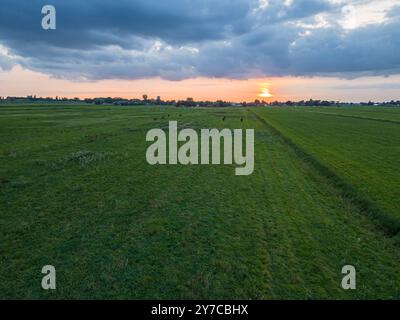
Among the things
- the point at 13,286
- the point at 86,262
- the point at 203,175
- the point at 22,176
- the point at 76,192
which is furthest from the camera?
the point at 203,175

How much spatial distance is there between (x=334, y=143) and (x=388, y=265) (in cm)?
2957

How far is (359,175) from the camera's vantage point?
2052 cm

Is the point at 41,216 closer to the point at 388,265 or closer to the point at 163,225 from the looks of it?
the point at 163,225

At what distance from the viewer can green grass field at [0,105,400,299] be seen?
8578mm

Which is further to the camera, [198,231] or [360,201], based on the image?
[360,201]

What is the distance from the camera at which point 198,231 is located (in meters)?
12.1

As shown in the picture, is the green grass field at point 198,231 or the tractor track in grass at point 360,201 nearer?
the green grass field at point 198,231

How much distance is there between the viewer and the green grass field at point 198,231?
858cm

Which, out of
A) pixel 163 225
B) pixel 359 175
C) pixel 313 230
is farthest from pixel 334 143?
pixel 163 225

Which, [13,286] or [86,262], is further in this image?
[86,262]

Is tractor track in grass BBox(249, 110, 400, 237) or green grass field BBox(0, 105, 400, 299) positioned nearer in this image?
green grass field BBox(0, 105, 400, 299)

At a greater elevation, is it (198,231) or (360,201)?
(360,201)
